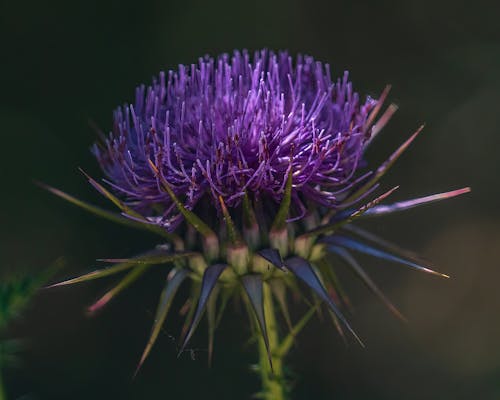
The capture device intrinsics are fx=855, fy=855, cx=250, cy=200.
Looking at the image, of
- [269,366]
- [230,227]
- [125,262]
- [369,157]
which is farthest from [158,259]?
[369,157]

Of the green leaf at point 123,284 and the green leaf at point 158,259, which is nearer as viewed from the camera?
the green leaf at point 158,259

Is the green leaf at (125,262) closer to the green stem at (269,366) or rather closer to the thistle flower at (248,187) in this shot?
the thistle flower at (248,187)

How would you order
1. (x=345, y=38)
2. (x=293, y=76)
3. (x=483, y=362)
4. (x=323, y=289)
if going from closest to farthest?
1. (x=323, y=289)
2. (x=293, y=76)
3. (x=483, y=362)
4. (x=345, y=38)

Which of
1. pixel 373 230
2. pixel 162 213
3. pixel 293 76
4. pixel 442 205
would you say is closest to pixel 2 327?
pixel 162 213

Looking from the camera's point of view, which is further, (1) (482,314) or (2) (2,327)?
(1) (482,314)

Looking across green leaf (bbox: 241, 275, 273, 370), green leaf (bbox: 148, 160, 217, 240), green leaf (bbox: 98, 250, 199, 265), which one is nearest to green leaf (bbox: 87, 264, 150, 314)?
green leaf (bbox: 98, 250, 199, 265)

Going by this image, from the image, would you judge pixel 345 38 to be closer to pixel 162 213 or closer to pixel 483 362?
pixel 483 362

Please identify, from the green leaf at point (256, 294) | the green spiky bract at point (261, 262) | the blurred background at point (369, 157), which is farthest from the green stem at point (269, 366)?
the blurred background at point (369, 157)

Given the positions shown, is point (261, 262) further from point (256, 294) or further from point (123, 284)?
point (123, 284)
